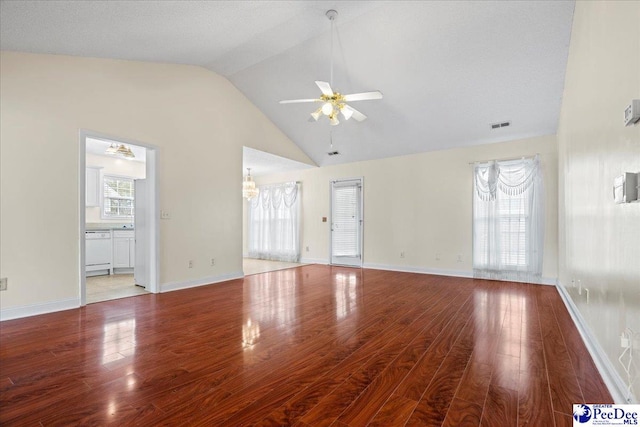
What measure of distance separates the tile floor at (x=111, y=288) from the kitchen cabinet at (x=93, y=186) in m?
1.86

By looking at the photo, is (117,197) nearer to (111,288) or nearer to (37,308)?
(111,288)

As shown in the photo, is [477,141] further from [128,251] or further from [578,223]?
[128,251]

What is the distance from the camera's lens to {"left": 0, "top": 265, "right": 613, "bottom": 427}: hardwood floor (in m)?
1.67

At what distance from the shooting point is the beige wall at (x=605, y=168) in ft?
4.96

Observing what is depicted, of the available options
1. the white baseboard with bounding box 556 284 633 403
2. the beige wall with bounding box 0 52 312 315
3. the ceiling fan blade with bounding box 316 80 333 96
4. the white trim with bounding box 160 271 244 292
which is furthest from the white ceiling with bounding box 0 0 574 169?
the white trim with bounding box 160 271 244 292

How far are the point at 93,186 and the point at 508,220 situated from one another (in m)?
8.60

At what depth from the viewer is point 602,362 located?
209 centimetres

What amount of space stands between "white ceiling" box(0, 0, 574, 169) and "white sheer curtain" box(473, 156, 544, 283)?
697 mm

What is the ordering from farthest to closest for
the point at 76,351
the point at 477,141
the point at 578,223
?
the point at 477,141 < the point at 578,223 < the point at 76,351

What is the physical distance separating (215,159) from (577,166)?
5.15 meters

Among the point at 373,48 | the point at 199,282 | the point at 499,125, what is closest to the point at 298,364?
the point at 199,282

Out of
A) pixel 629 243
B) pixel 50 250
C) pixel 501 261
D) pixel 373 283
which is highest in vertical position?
pixel 629 243

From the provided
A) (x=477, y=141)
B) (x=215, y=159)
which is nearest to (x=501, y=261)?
(x=477, y=141)

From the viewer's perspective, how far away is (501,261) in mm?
5465
